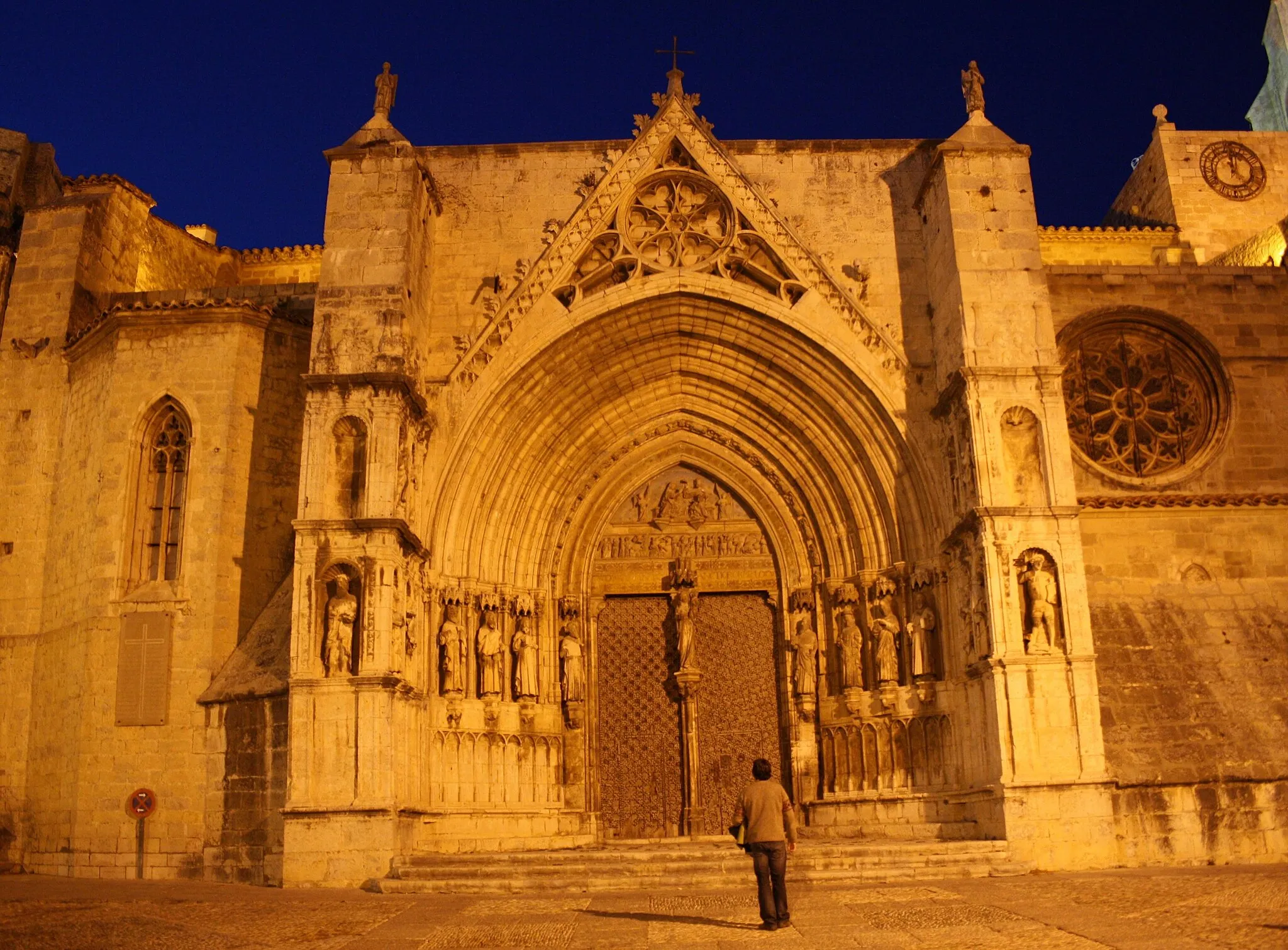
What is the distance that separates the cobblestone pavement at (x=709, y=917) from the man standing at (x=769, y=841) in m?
0.16

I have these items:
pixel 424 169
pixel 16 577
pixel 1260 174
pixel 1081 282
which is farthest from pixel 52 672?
pixel 1260 174

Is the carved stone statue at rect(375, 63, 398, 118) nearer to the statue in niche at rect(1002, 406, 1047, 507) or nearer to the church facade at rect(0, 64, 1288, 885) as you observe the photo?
the church facade at rect(0, 64, 1288, 885)

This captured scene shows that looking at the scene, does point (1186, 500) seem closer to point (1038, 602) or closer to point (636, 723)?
point (1038, 602)

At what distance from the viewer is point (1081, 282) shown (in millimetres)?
16219

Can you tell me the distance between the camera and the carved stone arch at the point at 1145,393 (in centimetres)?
1571

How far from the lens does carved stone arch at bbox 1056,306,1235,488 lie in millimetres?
15711

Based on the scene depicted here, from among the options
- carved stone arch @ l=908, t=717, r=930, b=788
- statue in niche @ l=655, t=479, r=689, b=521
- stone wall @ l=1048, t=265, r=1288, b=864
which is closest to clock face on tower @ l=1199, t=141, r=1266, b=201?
stone wall @ l=1048, t=265, r=1288, b=864

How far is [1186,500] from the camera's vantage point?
1498 cm

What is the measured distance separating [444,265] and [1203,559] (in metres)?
10.3

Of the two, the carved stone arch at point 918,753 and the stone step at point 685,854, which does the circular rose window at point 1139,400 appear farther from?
the stone step at point 685,854

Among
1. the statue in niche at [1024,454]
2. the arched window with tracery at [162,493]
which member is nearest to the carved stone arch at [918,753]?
the statue in niche at [1024,454]

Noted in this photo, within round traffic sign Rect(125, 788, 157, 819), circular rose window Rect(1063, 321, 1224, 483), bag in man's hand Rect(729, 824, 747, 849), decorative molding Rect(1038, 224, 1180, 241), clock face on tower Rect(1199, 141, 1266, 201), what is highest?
clock face on tower Rect(1199, 141, 1266, 201)

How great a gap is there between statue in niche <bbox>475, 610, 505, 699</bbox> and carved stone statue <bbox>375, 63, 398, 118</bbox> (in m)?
6.54

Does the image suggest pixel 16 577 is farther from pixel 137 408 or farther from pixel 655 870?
pixel 655 870
